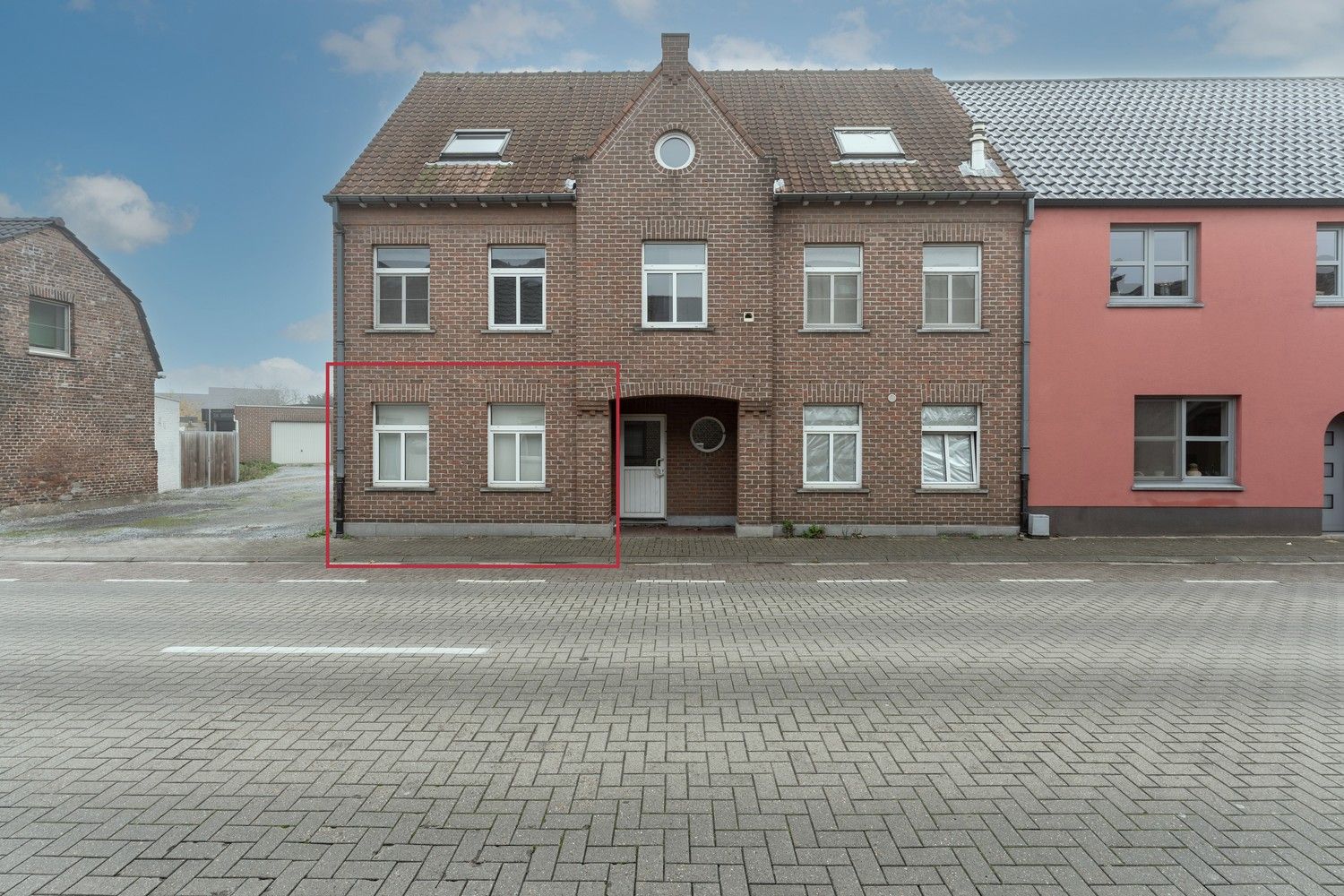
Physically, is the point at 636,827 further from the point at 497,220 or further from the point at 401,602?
the point at 497,220

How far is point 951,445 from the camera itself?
48.0 ft

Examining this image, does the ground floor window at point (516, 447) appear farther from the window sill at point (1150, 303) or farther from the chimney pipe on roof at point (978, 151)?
the window sill at point (1150, 303)

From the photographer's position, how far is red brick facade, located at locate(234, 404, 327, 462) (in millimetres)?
47250

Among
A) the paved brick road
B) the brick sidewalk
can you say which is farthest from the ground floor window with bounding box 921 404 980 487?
the paved brick road

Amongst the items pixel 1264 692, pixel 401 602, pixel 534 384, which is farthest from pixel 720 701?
pixel 534 384

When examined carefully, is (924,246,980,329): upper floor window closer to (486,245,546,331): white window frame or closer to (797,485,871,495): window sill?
(797,485,871,495): window sill

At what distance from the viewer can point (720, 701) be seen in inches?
205

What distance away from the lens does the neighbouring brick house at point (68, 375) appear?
58.5ft

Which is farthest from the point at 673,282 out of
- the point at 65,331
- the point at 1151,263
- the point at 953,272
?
the point at 65,331

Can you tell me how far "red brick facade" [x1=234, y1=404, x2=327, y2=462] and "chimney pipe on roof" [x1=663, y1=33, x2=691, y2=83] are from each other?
4064 cm

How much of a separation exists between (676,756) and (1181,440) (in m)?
14.6

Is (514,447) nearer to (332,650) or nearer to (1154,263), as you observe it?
(332,650)

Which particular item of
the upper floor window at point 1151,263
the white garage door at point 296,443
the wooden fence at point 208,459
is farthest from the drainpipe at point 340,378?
the white garage door at point 296,443

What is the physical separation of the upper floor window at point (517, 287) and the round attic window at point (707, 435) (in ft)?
12.4
